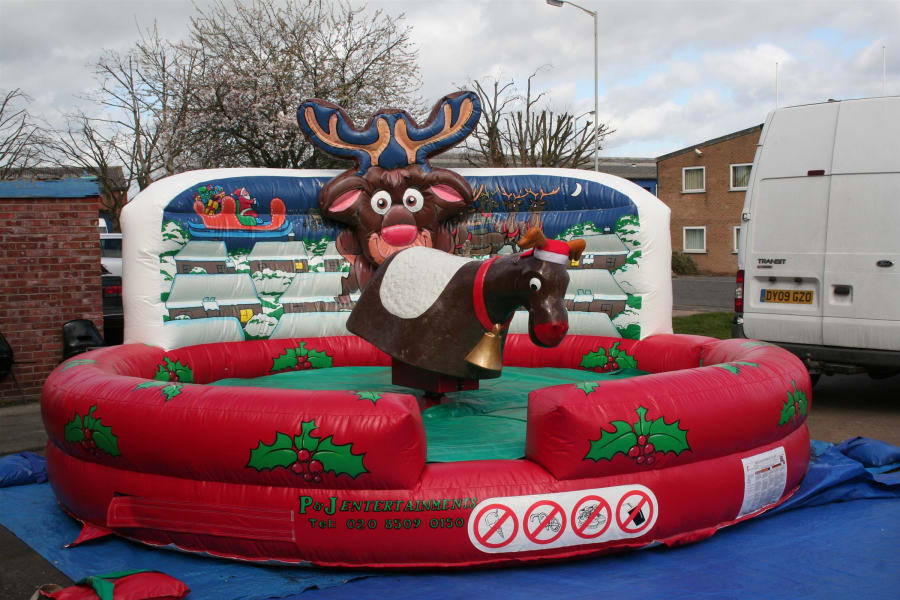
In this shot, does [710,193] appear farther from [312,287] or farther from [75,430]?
[75,430]

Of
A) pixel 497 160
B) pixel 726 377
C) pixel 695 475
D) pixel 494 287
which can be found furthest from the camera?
pixel 497 160

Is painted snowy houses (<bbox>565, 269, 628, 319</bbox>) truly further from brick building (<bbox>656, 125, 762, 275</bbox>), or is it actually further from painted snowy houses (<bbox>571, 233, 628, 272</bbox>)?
brick building (<bbox>656, 125, 762, 275</bbox>)

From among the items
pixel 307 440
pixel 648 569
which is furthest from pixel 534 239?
pixel 648 569

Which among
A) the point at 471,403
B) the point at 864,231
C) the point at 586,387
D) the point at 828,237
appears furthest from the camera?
the point at 828,237

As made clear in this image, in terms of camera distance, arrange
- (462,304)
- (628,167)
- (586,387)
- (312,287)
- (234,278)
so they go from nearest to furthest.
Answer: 1. (586,387)
2. (462,304)
3. (234,278)
4. (312,287)
5. (628,167)

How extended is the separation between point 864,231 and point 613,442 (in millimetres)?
3647

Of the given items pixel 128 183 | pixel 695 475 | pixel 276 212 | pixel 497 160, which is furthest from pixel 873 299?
pixel 128 183

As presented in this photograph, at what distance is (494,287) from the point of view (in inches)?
166

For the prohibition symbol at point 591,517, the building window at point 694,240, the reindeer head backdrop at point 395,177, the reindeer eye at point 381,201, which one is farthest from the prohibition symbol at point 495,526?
the building window at point 694,240

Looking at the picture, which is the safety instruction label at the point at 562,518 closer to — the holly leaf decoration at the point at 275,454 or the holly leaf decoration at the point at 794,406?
the holly leaf decoration at the point at 275,454

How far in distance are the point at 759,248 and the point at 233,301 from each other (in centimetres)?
425

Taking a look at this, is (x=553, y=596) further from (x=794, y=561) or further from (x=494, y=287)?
(x=494, y=287)

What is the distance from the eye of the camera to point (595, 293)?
6.52 m

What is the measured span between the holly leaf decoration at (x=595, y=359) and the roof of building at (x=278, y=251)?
7.96ft
